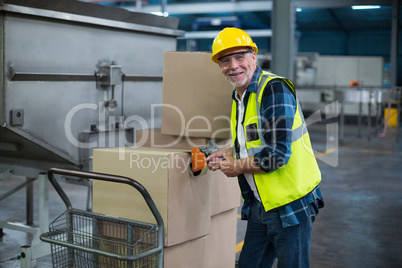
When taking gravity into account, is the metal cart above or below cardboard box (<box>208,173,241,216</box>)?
below

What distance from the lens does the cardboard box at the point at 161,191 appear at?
2.40 metres

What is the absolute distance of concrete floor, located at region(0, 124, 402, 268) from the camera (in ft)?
14.1

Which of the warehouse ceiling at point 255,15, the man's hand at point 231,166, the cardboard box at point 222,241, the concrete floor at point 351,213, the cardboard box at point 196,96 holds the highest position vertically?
the warehouse ceiling at point 255,15

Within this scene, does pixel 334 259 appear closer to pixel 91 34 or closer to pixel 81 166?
pixel 81 166

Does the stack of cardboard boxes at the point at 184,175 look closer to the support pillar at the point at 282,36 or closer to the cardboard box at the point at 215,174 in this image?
the cardboard box at the point at 215,174

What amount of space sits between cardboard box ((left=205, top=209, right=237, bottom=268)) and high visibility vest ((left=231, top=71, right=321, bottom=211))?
0.72 metres

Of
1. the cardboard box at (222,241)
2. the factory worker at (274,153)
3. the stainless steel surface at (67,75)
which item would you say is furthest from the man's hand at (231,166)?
the stainless steel surface at (67,75)

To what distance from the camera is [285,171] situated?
A: 7.41 feet

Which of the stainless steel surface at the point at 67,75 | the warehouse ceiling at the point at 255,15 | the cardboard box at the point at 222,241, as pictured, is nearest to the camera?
the cardboard box at the point at 222,241

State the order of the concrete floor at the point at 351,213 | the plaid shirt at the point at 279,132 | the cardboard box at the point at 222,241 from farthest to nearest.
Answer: the concrete floor at the point at 351,213, the cardboard box at the point at 222,241, the plaid shirt at the point at 279,132

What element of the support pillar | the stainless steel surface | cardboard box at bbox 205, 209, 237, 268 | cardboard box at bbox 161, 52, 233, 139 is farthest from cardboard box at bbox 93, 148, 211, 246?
the support pillar

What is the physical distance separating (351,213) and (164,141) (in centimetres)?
360

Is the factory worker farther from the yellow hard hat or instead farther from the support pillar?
the support pillar

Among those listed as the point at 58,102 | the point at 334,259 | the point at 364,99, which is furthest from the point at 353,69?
the point at 58,102
